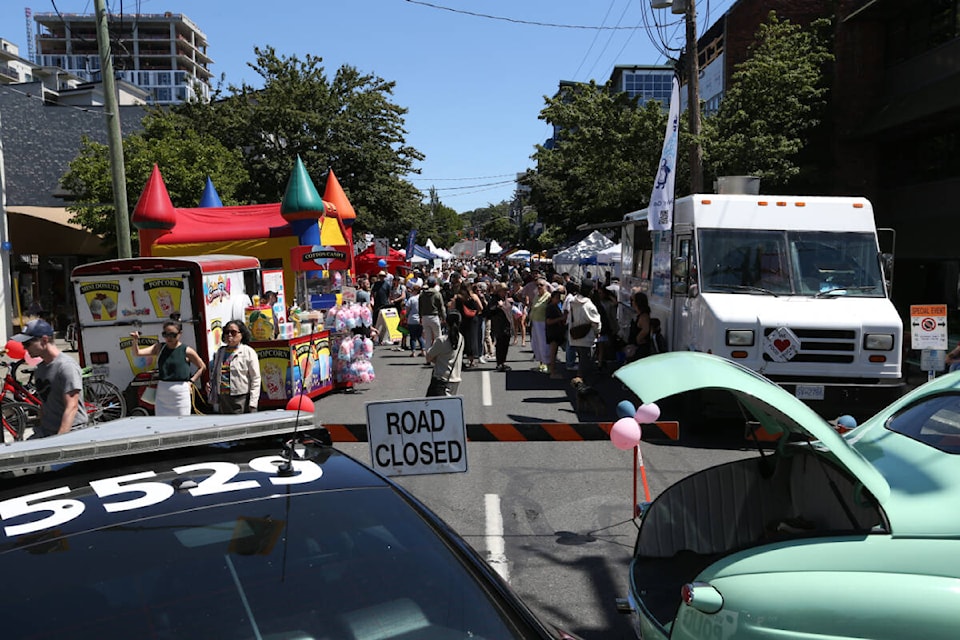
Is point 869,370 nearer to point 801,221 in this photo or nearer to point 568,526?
point 801,221

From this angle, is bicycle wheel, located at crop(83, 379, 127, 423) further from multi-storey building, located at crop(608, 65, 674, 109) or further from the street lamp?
multi-storey building, located at crop(608, 65, 674, 109)

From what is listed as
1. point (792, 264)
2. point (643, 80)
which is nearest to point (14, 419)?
point (792, 264)

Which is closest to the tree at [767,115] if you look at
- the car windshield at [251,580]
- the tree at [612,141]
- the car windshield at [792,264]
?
the tree at [612,141]

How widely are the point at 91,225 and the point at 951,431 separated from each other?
83.5 ft

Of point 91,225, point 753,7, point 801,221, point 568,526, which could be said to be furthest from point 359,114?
point 568,526

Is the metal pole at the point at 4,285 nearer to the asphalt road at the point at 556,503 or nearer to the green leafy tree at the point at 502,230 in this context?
the asphalt road at the point at 556,503

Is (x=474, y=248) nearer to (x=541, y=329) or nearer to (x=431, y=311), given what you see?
(x=431, y=311)

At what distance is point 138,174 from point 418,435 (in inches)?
848

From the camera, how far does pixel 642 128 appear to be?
24.2m

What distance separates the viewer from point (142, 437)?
3102 mm

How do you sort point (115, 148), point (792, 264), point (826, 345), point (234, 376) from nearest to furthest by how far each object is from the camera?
1. point (234, 376)
2. point (826, 345)
3. point (792, 264)
4. point (115, 148)

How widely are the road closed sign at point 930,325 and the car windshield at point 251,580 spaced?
30.1 ft

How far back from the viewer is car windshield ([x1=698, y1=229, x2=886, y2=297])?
402 inches

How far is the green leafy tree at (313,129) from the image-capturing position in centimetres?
3372
